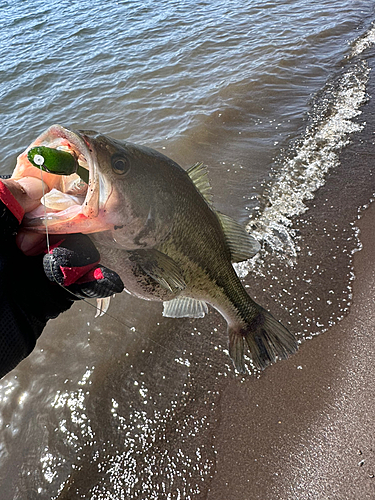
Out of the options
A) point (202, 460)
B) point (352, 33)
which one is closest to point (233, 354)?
point (202, 460)

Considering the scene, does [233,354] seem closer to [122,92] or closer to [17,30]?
[122,92]

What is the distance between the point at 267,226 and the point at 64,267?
3.25 meters

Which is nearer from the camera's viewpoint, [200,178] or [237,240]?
[200,178]

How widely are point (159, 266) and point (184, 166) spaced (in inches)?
171

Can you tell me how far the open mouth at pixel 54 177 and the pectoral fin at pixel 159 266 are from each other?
467 millimetres

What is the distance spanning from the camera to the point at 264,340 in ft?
9.17

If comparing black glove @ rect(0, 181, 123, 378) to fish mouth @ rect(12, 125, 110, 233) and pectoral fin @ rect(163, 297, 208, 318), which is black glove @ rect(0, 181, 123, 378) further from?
pectoral fin @ rect(163, 297, 208, 318)

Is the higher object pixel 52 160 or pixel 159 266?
pixel 52 160

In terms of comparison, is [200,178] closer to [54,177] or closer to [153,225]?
[153,225]

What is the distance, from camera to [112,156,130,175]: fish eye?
1858mm

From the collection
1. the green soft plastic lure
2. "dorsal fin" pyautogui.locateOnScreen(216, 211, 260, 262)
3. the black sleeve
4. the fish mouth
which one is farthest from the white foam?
the green soft plastic lure

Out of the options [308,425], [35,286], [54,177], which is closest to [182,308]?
[35,286]

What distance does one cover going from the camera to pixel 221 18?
39.5 feet

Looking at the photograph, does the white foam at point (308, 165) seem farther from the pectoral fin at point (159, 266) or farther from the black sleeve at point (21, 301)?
the black sleeve at point (21, 301)
